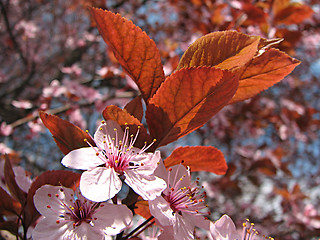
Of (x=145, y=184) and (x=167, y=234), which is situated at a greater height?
(x=145, y=184)

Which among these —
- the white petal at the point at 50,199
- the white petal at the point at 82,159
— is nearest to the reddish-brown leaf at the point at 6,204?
the white petal at the point at 50,199

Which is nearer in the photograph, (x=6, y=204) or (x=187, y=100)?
(x=187, y=100)

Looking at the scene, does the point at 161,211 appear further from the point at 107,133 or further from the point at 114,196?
the point at 107,133

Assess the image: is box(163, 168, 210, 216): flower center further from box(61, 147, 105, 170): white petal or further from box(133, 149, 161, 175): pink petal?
box(61, 147, 105, 170): white petal

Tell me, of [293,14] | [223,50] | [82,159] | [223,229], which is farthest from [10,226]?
[293,14]

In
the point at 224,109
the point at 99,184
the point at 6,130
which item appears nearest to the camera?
the point at 99,184

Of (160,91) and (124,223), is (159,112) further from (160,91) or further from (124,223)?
(124,223)
